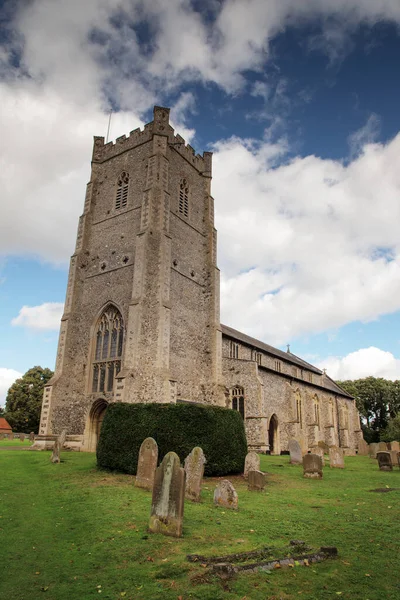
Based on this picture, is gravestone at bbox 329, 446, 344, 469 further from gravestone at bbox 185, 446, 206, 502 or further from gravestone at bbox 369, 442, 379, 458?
gravestone at bbox 185, 446, 206, 502

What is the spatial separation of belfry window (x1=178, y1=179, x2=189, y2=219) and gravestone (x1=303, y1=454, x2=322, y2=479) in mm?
17576

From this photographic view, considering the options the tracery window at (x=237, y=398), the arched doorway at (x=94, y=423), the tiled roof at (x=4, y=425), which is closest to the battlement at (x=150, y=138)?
the tracery window at (x=237, y=398)

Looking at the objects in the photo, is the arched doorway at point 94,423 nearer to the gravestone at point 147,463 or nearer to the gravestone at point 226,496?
the gravestone at point 147,463

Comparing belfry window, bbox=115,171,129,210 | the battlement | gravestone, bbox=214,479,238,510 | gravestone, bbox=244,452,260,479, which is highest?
the battlement

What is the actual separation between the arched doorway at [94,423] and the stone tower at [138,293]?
0.05 metres

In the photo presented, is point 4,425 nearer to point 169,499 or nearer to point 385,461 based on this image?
point 385,461

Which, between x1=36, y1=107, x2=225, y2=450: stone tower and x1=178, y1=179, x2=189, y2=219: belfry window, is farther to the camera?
x1=178, y1=179, x2=189, y2=219: belfry window

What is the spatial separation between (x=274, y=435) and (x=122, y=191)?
764 inches

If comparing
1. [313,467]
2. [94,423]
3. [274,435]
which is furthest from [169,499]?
[274,435]

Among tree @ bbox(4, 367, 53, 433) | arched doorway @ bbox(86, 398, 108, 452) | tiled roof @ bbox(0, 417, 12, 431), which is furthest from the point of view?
tiled roof @ bbox(0, 417, 12, 431)

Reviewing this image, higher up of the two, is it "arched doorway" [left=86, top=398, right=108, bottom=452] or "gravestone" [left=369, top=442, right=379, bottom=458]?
"arched doorway" [left=86, top=398, right=108, bottom=452]

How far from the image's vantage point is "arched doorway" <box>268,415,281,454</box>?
88.1 ft

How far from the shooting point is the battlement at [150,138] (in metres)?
25.4

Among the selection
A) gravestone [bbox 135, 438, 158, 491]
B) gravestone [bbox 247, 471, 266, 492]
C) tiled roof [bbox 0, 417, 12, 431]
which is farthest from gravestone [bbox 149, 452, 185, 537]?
tiled roof [bbox 0, 417, 12, 431]
